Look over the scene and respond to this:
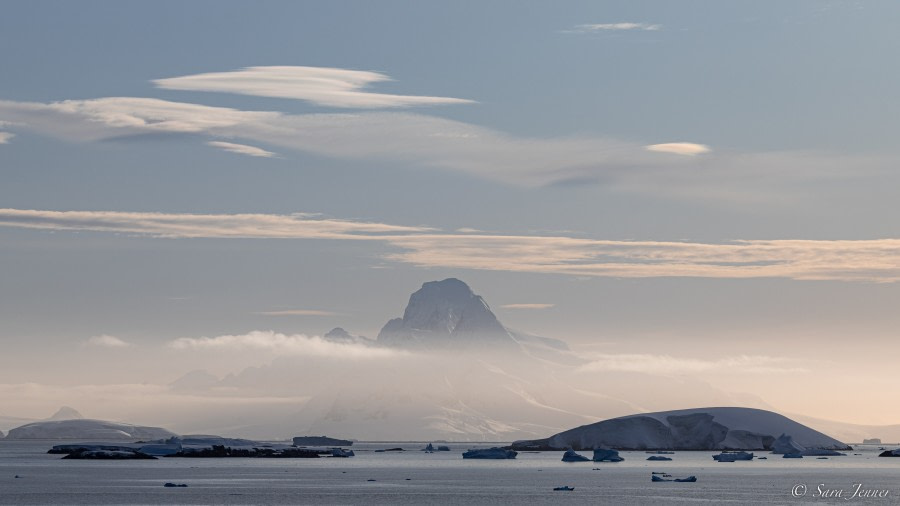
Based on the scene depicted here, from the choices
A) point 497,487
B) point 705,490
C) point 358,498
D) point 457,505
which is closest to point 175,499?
point 358,498

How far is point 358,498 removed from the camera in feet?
497

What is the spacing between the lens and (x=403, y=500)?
147375mm

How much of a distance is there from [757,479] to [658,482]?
1819 centimetres

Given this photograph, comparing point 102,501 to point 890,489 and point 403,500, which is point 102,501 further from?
point 890,489

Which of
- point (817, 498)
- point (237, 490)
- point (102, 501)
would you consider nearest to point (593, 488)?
point (817, 498)

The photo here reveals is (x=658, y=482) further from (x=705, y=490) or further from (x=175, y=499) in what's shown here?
(x=175, y=499)

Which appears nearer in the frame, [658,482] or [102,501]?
[102,501]

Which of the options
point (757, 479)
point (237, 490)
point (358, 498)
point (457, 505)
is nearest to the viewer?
point (457, 505)

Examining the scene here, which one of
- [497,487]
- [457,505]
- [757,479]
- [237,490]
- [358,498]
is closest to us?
[457,505]

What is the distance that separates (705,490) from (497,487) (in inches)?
1000

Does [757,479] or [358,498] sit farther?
[757,479]

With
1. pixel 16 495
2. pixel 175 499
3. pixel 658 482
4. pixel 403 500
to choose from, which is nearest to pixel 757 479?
pixel 658 482

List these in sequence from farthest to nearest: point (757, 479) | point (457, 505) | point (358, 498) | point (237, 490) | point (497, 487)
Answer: point (757, 479) < point (497, 487) < point (237, 490) < point (358, 498) < point (457, 505)

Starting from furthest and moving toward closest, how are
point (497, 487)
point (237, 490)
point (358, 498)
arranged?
1. point (497, 487)
2. point (237, 490)
3. point (358, 498)
